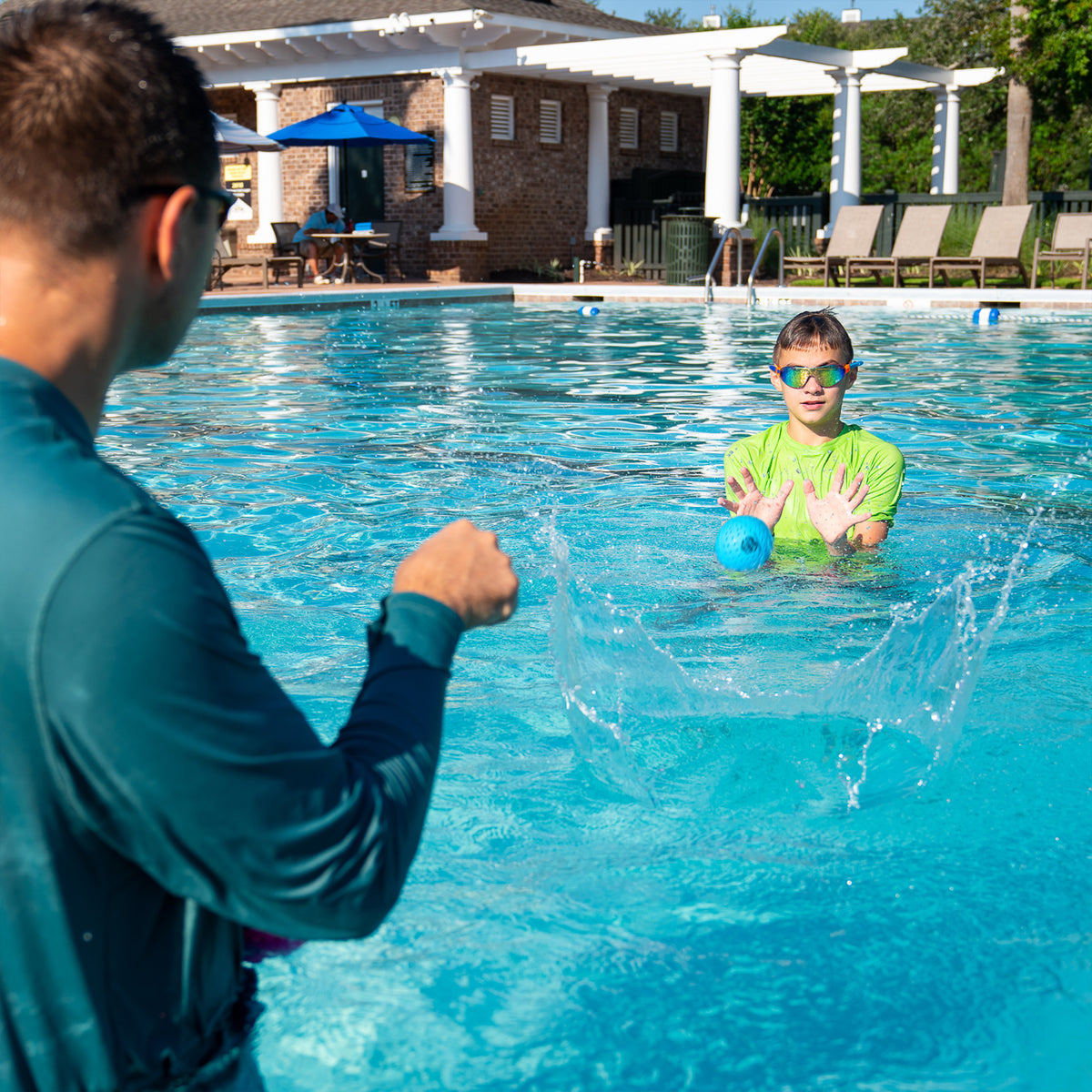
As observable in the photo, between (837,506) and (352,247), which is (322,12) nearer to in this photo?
(352,247)

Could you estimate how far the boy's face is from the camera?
5273 millimetres

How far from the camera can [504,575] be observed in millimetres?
1452

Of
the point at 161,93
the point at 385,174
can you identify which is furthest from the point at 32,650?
the point at 385,174

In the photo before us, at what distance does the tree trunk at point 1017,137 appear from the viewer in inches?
875

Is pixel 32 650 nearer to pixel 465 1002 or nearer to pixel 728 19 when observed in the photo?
pixel 465 1002

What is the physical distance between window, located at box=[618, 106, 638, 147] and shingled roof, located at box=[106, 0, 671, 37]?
6.04 ft

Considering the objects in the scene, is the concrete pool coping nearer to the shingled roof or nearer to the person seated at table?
the person seated at table

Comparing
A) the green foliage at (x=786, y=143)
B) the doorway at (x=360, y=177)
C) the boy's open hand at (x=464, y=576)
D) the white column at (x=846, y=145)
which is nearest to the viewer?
the boy's open hand at (x=464, y=576)

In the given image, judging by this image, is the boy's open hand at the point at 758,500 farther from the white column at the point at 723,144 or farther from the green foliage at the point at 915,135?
the green foliage at the point at 915,135

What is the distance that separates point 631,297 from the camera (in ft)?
73.2

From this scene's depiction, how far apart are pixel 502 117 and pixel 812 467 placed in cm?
2379

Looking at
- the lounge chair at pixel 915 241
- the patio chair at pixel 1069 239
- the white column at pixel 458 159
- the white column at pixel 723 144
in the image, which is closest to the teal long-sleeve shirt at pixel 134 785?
the patio chair at pixel 1069 239

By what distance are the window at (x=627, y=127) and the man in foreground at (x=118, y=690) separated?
30623 millimetres

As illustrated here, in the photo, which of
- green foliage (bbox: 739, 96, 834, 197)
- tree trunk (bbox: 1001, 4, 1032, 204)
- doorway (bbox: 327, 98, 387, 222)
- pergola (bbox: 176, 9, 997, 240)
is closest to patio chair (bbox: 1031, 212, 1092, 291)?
tree trunk (bbox: 1001, 4, 1032, 204)
